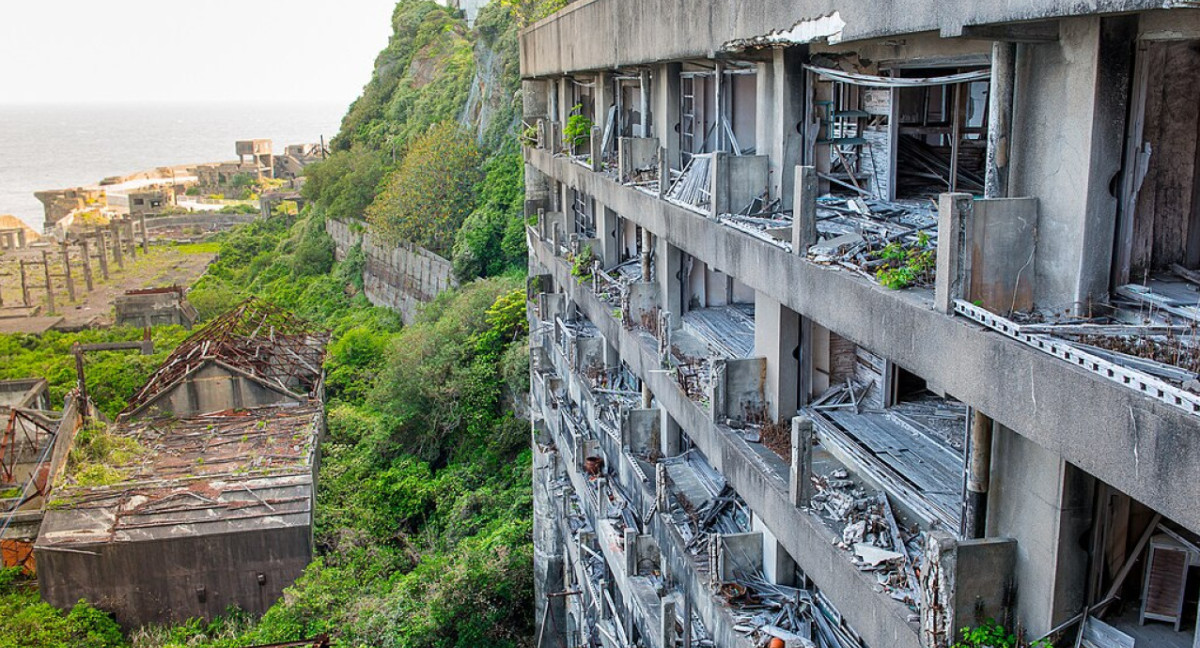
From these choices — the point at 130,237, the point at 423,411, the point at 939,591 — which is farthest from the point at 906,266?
the point at 130,237

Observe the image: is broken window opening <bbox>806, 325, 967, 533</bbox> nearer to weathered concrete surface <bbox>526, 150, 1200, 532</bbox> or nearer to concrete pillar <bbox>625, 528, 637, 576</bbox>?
weathered concrete surface <bbox>526, 150, 1200, 532</bbox>

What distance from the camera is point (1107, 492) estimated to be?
23.7ft

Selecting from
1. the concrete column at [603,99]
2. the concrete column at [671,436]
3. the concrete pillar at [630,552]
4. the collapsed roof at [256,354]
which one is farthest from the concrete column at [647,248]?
the collapsed roof at [256,354]

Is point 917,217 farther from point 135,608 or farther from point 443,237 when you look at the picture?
point 443,237

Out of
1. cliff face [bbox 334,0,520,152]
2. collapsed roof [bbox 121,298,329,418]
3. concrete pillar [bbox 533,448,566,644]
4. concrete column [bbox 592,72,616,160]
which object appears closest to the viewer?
concrete column [bbox 592,72,616,160]

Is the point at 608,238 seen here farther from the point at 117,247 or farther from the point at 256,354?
the point at 117,247

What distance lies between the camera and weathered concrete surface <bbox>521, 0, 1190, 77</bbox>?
707 cm

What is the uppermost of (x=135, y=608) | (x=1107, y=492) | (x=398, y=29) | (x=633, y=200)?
(x=398, y=29)

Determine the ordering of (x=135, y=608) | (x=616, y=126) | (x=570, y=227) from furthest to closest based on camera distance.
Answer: (x=135, y=608) < (x=570, y=227) < (x=616, y=126)

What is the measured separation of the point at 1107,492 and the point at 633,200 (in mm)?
10327

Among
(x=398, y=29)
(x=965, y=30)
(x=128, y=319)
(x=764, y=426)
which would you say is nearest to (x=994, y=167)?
(x=965, y=30)

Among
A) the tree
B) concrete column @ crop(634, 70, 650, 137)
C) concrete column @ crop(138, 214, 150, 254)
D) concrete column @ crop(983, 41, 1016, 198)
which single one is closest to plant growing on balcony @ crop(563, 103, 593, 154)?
concrete column @ crop(634, 70, 650, 137)

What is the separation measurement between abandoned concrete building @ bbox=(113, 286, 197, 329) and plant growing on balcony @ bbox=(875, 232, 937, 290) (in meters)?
53.9

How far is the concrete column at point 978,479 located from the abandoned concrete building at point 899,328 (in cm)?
2
